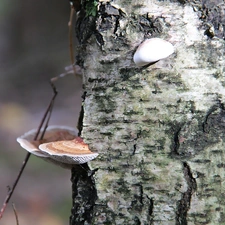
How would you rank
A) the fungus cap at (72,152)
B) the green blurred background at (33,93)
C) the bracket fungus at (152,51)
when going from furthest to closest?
the green blurred background at (33,93) < the fungus cap at (72,152) < the bracket fungus at (152,51)

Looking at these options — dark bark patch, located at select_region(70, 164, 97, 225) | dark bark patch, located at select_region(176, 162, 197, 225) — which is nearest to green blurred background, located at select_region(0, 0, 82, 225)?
dark bark patch, located at select_region(70, 164, 97, 225)

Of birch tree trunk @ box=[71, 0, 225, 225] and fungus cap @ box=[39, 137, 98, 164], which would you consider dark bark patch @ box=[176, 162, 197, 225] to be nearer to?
birch tree trunk @ box=[71, 0, 225, 225]

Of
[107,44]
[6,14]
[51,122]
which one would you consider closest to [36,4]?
[6,14]

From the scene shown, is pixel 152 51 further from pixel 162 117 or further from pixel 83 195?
pixel 83 195

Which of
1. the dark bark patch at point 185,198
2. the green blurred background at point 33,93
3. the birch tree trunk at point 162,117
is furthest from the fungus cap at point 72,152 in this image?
the green blurred background at point 33,93

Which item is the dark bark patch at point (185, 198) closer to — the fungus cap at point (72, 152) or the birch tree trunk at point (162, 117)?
the birch tree trunk at point (162, 117)

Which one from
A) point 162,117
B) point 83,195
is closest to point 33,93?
point 83,195
